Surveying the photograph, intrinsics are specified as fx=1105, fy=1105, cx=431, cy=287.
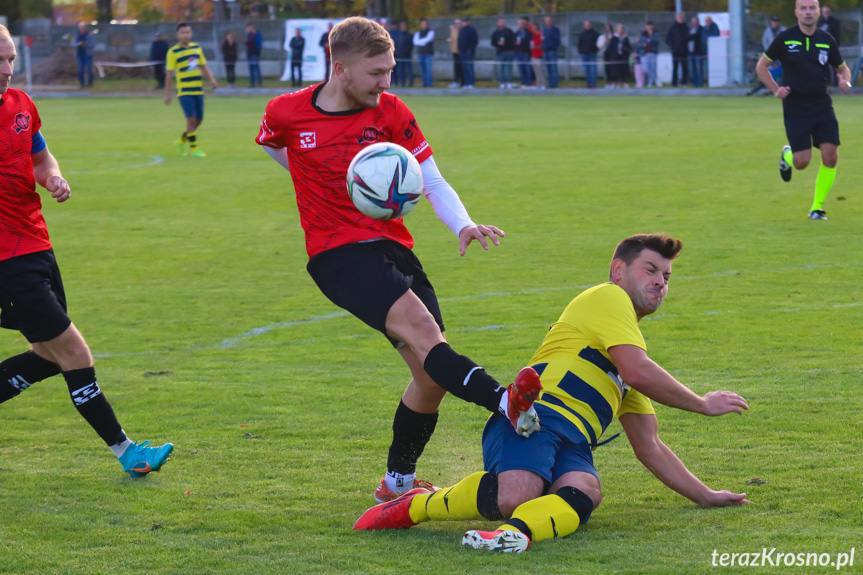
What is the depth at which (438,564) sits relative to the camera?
12.4ft

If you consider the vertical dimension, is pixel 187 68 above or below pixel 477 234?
above

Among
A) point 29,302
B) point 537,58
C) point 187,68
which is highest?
point 537,58

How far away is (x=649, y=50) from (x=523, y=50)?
4.20 m

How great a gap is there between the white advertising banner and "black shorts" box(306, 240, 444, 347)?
121 ft

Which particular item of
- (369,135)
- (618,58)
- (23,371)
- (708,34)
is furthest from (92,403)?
(618,58)

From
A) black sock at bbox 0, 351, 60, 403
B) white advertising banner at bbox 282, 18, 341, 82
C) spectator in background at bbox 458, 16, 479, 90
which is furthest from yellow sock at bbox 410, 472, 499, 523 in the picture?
white advertising banner at bbox 282, 18, 341, 82

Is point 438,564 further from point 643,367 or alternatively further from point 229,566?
point 643,367

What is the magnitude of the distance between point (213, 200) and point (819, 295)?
886 centimetres

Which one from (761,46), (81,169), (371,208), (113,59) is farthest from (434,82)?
(371,208)

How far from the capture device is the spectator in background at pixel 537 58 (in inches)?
1423

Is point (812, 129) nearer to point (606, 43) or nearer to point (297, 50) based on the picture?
point (606, 43)

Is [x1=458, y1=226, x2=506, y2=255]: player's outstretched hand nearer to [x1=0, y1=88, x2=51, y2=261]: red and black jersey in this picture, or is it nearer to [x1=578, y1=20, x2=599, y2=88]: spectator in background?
[x1=0, y1=88, x2=51, y2=261]: red and black jersey

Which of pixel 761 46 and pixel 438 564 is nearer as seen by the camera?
pixel 438 564

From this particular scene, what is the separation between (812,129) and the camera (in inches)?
460
